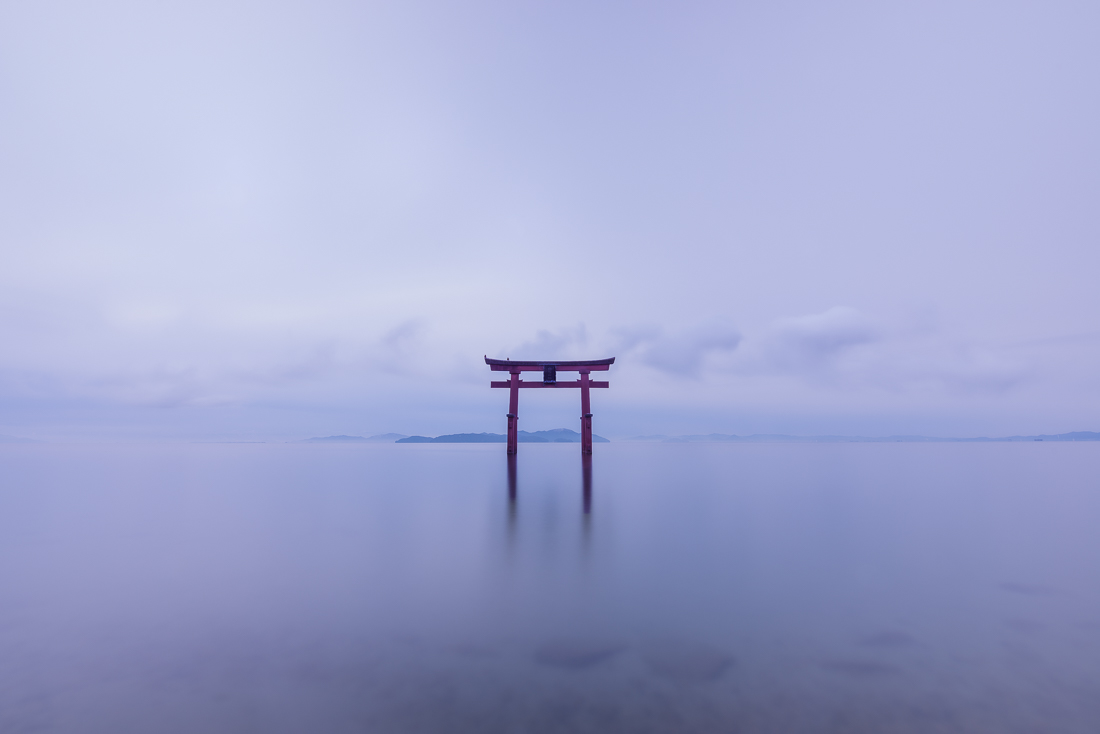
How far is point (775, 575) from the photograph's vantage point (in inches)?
307

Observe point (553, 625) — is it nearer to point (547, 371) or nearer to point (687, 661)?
point (687, 661)

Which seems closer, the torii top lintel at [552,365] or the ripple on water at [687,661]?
the ripple on water at [687,661]

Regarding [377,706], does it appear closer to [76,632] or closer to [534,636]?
[534,636]

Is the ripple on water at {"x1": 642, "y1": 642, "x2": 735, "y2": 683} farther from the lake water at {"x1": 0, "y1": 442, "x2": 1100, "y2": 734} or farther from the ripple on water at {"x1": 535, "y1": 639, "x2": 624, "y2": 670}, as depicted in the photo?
the ripple on water at {"x1": 535, "y1": 639, "x2": 624, "y2": 670}

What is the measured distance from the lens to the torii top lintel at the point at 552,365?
24516mm

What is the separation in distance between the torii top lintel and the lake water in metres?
12.1

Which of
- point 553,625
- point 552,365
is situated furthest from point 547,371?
point 553,625

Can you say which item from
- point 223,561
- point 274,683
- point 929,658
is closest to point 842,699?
point 929,658

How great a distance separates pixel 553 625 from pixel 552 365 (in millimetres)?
19245

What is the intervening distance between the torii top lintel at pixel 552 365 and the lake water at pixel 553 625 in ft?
39.7

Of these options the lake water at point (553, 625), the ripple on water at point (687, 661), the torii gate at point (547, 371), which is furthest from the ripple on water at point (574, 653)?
the torii gate at point (547, 371)

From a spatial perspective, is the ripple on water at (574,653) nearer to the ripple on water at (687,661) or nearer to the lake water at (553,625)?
the lake water at (553,625)

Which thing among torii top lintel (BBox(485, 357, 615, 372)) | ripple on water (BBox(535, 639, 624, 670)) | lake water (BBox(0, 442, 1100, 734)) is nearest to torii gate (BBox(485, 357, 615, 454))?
torii top lintel (BBox(485, 357, 615, 372))

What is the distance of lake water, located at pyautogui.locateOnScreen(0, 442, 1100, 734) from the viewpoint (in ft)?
12.4
